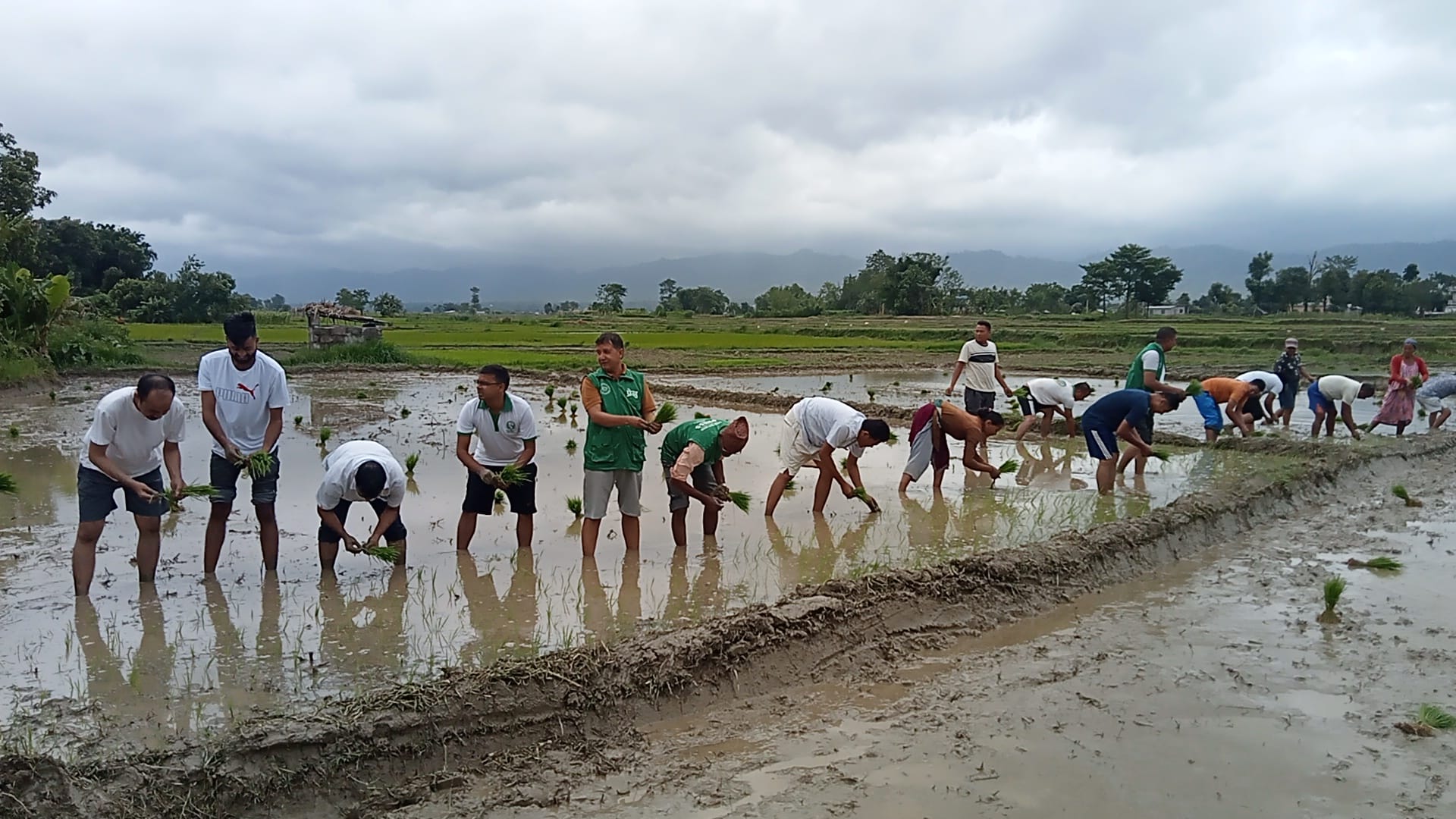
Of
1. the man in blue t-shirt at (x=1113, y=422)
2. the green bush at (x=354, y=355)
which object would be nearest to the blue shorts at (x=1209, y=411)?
the man in blue t-shirt at (x=1113, y=422)

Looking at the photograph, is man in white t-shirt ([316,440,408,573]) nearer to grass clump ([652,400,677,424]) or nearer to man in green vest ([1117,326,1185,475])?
grass clump ([652,400,677,424])

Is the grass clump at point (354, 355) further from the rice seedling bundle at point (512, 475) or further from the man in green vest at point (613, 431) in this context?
the man in green vest at point (613, 431)

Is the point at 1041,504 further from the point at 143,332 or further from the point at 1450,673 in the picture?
the point at 143,332

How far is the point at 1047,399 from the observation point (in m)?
11.4

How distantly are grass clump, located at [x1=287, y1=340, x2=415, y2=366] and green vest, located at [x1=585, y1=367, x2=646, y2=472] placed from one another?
60.9 ft

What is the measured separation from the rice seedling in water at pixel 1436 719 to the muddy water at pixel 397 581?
9.00 ft

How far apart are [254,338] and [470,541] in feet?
6.74

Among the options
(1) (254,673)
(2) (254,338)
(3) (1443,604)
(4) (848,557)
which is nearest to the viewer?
(1) (254,673)

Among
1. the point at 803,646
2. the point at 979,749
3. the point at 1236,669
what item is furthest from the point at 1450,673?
the point at 803,646

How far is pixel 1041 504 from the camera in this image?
7961 mm

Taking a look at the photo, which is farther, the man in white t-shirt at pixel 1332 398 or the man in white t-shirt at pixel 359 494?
the man in white t-shirt at pixel 1332 398

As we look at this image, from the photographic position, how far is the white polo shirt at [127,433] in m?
5.05

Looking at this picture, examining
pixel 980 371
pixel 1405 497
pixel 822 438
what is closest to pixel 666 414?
pixel 822 438

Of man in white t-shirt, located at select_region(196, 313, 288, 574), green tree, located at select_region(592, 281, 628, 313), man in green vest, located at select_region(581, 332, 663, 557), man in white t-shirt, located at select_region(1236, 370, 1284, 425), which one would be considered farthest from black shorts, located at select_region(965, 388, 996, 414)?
green tree, located at select_region(592, 281, 628, 313)
